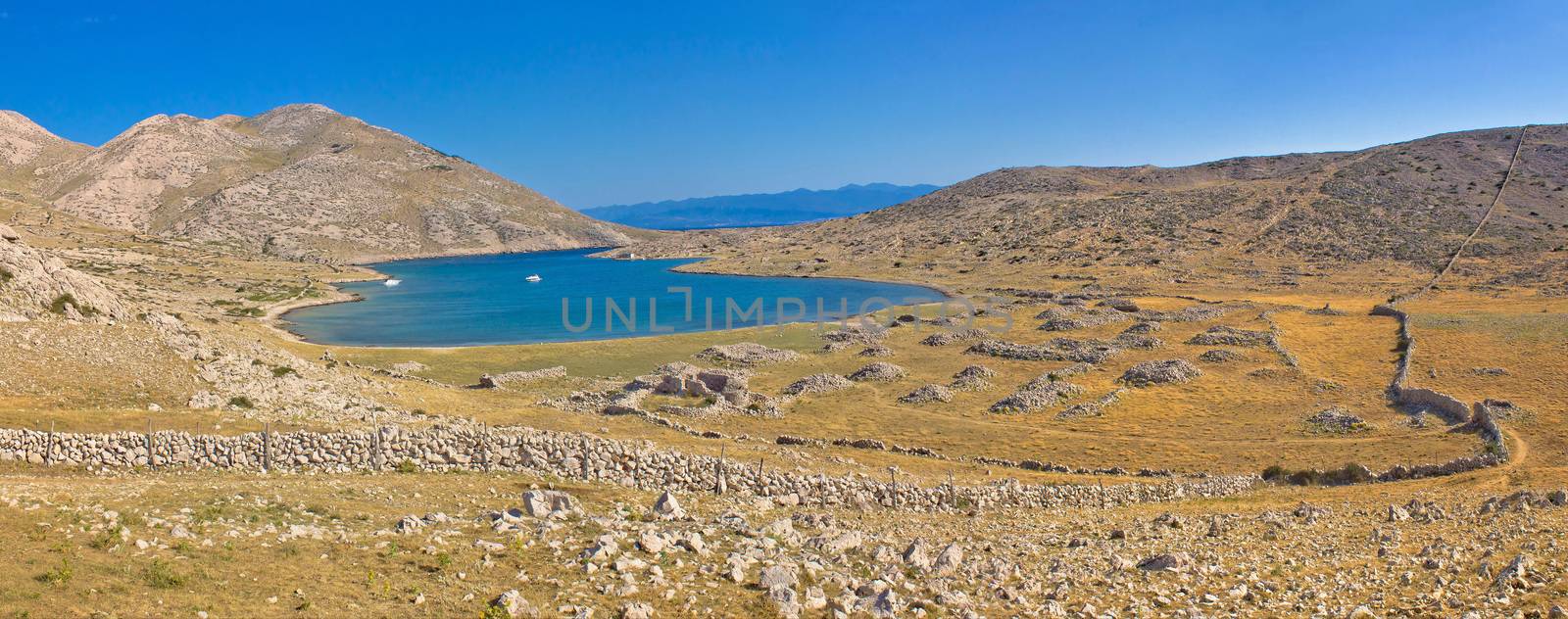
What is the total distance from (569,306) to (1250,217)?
109 metres

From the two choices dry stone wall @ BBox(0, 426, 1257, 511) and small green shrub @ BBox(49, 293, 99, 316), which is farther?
small green shrub @ BBox(49, 293, 99, 316)

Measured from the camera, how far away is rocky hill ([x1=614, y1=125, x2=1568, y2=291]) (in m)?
116

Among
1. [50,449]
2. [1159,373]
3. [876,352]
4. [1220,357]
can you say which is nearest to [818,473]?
[50,449]

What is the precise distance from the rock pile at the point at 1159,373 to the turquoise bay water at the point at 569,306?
137 ft

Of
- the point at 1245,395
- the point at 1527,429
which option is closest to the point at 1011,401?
the point at 1245,395

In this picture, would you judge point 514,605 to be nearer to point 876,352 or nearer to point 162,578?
point 162,578

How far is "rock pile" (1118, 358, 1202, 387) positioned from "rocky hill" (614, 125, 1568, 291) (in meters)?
73.0

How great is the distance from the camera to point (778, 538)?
50.8 ft

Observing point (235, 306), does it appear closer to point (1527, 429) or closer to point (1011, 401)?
point (1011, 401)

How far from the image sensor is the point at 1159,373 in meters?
47.6

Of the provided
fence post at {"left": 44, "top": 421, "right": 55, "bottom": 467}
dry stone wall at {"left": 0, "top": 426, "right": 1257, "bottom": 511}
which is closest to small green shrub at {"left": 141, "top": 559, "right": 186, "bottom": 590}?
dry stone wall at {"left": 0, "top": 426, "right": 1257, "bottom": 511}

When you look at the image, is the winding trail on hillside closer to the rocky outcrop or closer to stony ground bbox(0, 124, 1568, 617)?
stony ground bbox(0, 124, 1568, 617)

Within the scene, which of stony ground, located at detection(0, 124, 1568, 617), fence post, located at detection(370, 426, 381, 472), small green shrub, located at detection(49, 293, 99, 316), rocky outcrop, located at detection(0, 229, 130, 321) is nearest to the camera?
stony ground, located at detection(0, 124, 1568, 617)

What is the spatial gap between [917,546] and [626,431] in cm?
1857
